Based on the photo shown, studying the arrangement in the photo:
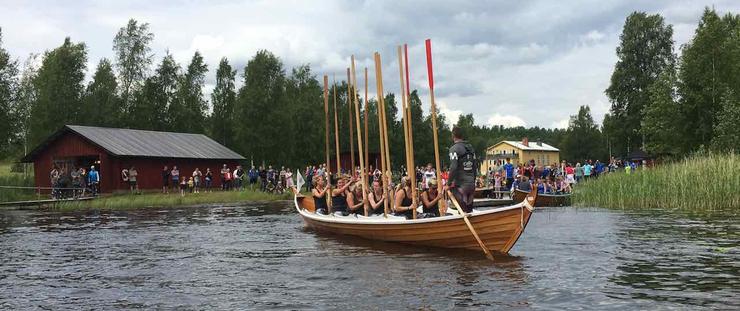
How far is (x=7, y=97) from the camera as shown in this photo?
48.8 meters

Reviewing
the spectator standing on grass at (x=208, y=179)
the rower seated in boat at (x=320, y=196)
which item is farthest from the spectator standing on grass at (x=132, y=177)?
the rower seated in boat at (x=320, y=196)

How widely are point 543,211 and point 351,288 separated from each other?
16.6 metres

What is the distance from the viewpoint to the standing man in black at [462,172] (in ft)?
45.3

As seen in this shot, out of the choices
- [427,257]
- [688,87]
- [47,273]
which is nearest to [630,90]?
[688,87]

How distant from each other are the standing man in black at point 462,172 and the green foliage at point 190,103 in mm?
55390

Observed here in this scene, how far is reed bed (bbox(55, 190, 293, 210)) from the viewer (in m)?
33.2

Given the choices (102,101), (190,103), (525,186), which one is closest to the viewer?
(525,186)

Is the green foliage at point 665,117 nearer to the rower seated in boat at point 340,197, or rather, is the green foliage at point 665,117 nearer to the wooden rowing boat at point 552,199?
the wooden rowing boat at point 552,199

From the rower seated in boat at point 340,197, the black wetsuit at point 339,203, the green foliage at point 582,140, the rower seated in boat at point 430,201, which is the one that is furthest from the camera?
the green foliage at point 582,140

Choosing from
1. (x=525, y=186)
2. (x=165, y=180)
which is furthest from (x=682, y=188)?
(x=165, y=180)

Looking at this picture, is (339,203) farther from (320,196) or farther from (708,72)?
(708,72)

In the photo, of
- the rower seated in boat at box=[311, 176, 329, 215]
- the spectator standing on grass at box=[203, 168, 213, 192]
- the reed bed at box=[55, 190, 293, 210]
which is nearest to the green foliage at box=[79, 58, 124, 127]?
the spectator standing on grass at box=[203, 168, 213, 192]

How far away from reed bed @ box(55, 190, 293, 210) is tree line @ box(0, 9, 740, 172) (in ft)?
63.3

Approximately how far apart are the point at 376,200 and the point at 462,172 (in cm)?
459
